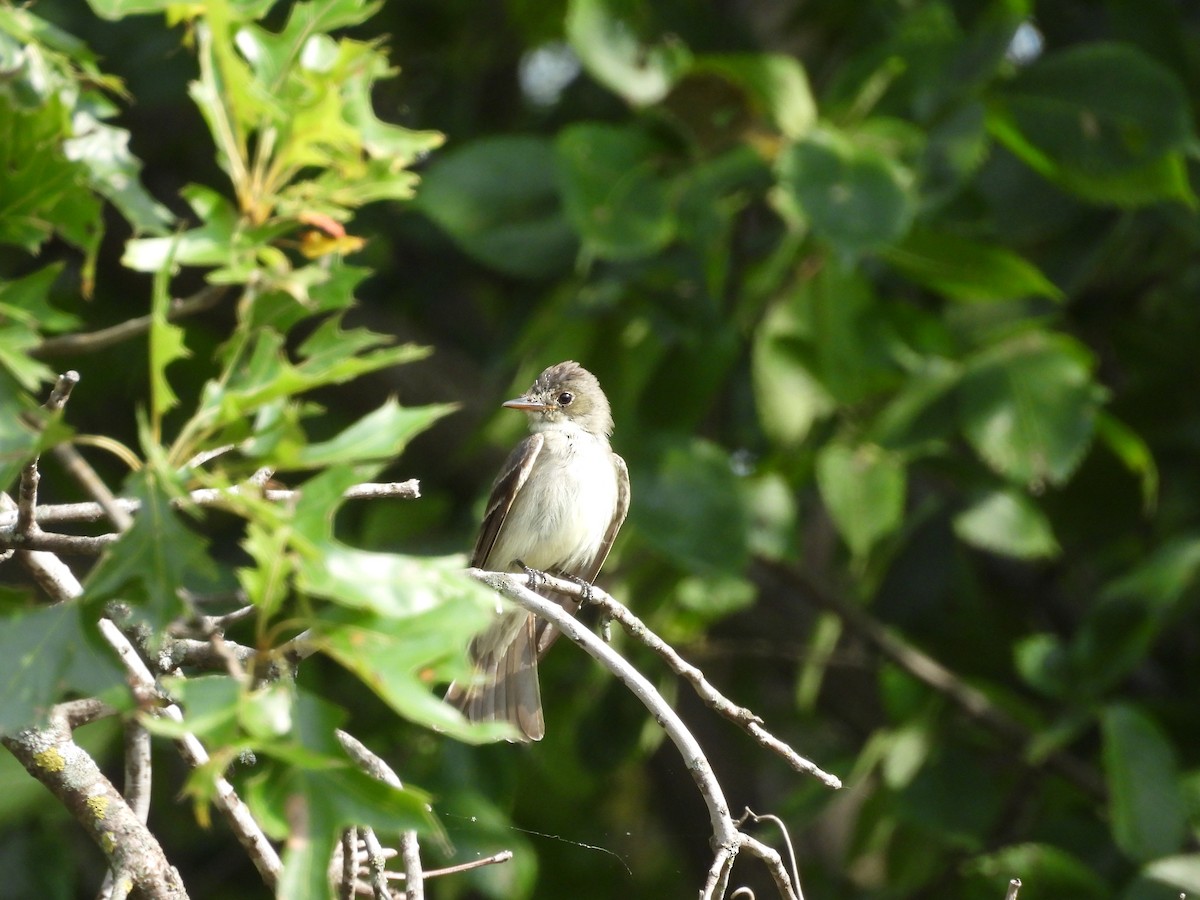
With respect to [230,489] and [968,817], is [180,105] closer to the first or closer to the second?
[968,817]

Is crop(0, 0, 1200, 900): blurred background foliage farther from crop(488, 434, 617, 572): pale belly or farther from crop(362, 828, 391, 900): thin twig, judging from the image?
crop(362, 828, 391, 900): thin twig

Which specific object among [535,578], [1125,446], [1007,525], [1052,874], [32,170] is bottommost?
[1052,874]

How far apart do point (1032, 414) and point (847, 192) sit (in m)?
1.20

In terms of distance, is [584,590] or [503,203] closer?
[584,590]

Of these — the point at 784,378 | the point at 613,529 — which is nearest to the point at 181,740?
the point at 613,529

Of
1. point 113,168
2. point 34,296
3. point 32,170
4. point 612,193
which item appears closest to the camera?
point 34,296

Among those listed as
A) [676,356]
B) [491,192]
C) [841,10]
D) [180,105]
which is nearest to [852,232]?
[676,356]

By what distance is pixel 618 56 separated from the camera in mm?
5418

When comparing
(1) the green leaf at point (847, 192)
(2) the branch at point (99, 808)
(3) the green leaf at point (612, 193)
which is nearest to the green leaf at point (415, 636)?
(2) the branch at point (99, 808)

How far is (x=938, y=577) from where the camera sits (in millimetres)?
6605

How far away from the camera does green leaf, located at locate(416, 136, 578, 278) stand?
555cm

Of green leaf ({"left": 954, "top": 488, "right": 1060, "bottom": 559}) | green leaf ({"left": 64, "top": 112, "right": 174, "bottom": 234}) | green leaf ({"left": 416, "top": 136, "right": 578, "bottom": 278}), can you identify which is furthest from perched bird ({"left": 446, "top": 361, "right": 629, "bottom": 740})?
green leaf ({"left": 64, "top": 112, "right": 174, "bottom": 234})

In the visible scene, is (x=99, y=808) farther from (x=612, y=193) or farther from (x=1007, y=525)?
(x=1007, y=525)

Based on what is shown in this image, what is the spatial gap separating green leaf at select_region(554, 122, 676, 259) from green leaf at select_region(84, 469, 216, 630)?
329cm
